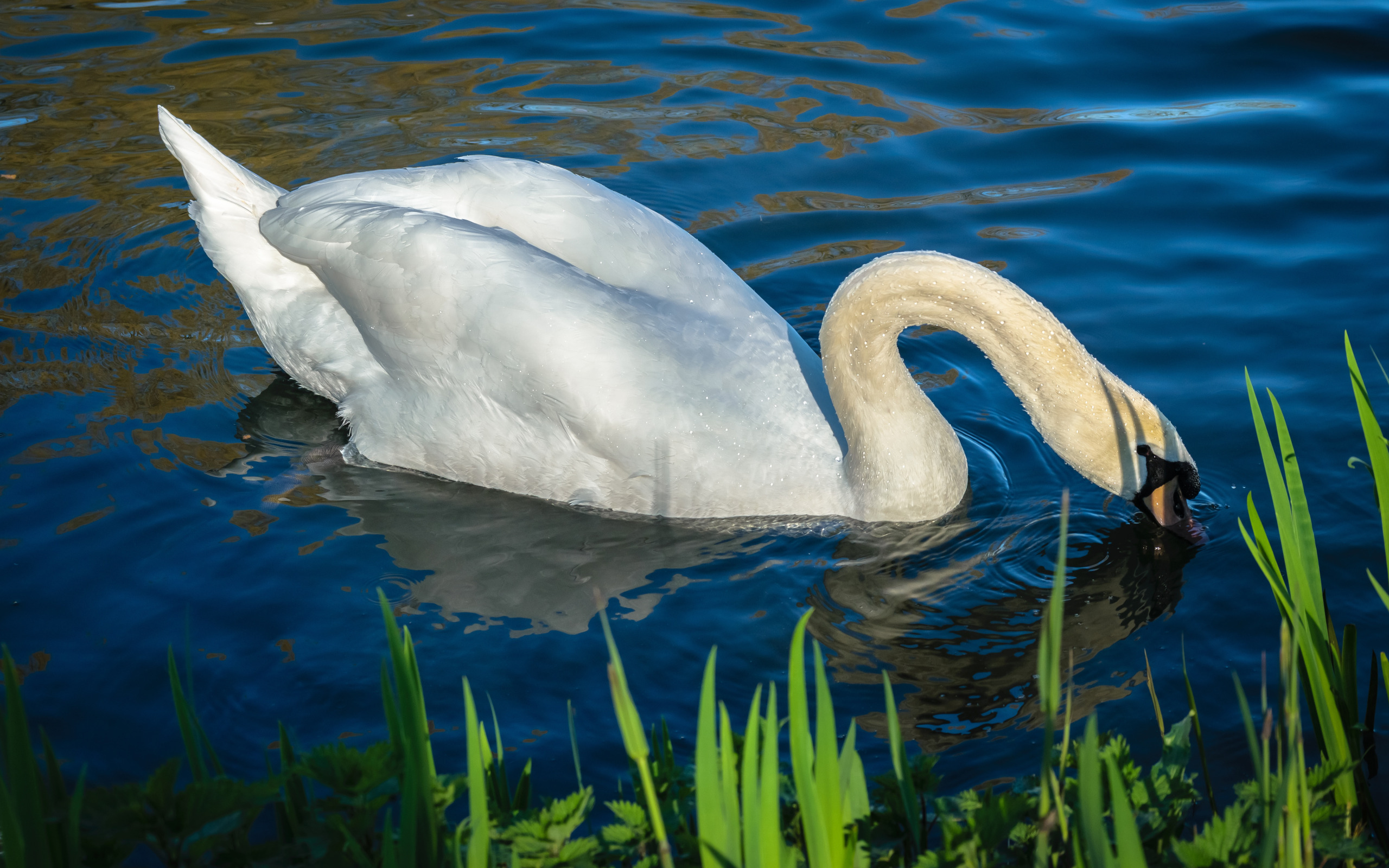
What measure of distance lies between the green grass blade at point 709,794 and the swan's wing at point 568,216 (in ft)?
9.47

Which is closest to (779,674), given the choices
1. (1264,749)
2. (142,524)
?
(1264,749)

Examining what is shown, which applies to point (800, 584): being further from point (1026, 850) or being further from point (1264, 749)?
point (1264, 749)

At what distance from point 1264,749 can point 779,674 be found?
186 centimetres

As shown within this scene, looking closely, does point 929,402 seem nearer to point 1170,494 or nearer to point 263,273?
point 1170,494

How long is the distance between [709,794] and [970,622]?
224cm

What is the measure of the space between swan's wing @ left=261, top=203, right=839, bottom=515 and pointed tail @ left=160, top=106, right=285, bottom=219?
0.43 m

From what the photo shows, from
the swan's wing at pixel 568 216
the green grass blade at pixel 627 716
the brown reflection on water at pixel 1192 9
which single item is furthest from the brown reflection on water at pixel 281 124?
the green grass blade at pixel 627 716

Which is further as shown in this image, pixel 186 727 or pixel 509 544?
pixel 509 544

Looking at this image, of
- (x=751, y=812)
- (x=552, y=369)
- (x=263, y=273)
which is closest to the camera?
(x=751, y=812)

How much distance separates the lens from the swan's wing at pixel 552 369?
13.1 feet

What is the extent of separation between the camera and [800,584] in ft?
13.0

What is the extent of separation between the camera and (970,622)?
3.75 metres

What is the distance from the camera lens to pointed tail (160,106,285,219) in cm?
482

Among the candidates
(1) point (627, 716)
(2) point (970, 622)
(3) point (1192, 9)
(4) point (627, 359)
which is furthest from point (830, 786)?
(3) point (1192, 9)
